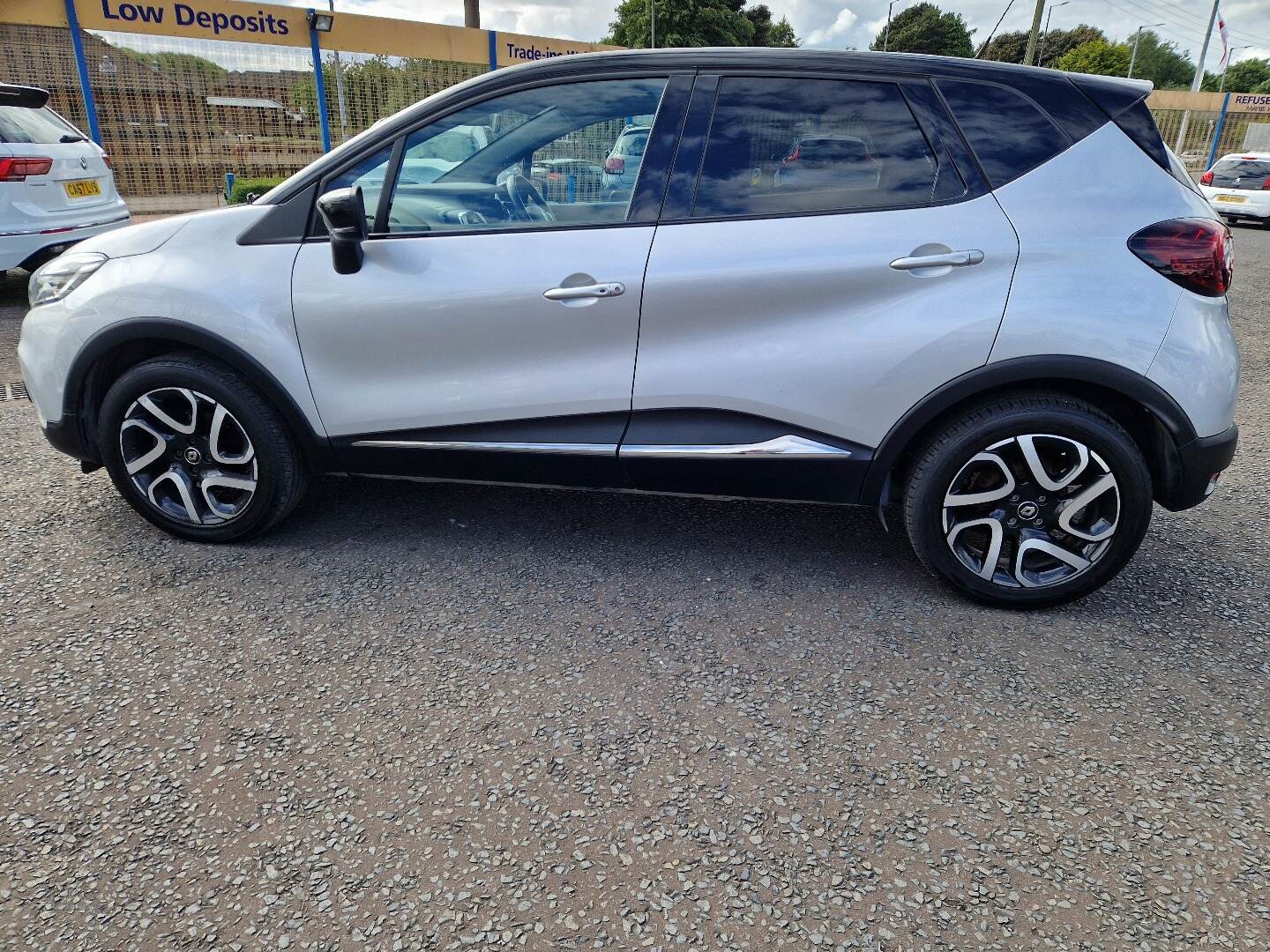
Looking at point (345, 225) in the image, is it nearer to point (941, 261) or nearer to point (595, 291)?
point (595, 291)

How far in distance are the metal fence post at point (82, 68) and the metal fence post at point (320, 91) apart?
10.4 ft

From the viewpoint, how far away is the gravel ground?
1.77 metres

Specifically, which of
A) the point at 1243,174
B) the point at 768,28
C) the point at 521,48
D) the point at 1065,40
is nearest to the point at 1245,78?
the point at 1065,40

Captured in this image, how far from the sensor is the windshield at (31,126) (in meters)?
6.62

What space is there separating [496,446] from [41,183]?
614 cm

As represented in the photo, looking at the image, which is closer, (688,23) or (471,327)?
(471,327)

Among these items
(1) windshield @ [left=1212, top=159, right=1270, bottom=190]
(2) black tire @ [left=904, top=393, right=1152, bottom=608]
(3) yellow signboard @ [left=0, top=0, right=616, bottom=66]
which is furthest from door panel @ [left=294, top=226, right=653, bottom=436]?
(1) windshield @ [left=1212, top=159, right=1270, bottom=190]

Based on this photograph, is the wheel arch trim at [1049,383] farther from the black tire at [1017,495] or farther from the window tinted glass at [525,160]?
the window tinted glass at [525,160]

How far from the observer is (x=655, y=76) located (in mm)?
2781

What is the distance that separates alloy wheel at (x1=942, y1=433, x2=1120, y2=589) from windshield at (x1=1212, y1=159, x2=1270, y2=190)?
19.0 metres

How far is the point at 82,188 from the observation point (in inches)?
283

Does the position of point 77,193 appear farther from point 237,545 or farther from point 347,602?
point 347,602

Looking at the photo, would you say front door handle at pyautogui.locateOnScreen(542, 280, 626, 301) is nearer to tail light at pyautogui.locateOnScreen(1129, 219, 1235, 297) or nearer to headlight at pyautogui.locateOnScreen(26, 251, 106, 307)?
tail light at pyautogui.locateOnScreen(1129, 219, 1235, 297)

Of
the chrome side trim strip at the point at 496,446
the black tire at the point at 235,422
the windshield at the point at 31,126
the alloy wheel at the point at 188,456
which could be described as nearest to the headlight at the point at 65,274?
the black tire at the point at 235,422
